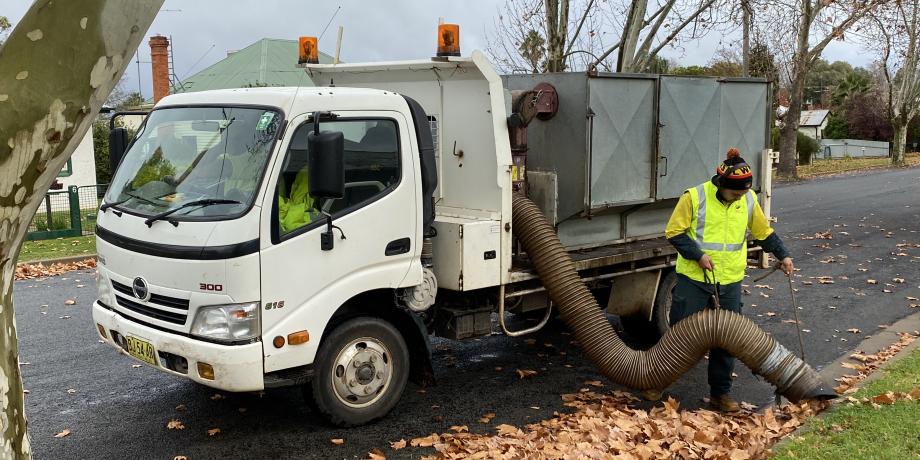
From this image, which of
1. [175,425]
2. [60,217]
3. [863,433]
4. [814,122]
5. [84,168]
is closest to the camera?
[863,433]

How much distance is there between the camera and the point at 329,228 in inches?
211

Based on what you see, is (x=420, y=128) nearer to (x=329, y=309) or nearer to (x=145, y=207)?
(x=329, y=309)

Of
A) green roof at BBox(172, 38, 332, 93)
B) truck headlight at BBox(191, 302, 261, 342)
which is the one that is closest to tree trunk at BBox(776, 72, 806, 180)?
green roof at BBox(172, 38, 332, 93)

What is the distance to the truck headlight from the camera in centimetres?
505

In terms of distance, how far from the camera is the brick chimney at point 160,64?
3278 centimetres

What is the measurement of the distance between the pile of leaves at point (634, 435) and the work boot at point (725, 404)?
0.22 feet

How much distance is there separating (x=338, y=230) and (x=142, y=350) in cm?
147

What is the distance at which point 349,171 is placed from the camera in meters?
5.60

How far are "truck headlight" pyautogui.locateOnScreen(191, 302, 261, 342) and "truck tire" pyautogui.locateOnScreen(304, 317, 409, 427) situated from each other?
609 millimetres

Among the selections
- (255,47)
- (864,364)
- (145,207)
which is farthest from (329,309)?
(255,47)

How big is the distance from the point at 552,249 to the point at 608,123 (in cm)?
126

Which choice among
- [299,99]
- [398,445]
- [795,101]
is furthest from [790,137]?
[299,99]

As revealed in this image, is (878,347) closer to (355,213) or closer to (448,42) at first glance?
(448,42)

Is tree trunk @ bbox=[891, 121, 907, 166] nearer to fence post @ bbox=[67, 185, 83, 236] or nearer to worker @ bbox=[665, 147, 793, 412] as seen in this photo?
fence post @ bbox=[67, 185, 83, 236]
